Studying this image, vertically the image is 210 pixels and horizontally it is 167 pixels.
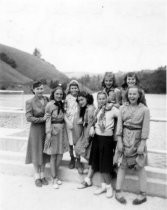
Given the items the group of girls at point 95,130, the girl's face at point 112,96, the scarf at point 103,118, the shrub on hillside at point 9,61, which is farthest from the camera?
the shrub on hillside at point 9,61

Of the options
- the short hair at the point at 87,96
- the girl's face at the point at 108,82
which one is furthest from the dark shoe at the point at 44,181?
the girl's face at the point at 108,82

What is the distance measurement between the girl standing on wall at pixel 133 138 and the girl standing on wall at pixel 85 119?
447 mm

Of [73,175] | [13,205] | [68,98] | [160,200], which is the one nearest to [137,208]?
[160,200]

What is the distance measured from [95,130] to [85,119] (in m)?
0.21

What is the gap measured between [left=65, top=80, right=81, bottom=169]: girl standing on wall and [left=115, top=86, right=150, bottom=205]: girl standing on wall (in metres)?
0.66

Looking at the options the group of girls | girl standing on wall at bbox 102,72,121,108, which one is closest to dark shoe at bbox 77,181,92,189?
the group of girls

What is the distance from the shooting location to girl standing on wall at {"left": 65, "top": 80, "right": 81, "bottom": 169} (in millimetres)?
3559

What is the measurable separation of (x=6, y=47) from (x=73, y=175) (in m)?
68.0

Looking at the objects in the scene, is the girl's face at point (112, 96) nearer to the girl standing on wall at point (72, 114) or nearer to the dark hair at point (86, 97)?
the dark hair at point (86, 97)

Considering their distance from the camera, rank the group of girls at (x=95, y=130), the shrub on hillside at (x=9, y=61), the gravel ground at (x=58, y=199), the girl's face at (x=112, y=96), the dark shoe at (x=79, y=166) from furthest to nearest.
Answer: the shrub on hillside at (x=9, y=61)
the dark shoe at (x=79, y=166)
the girl's face at (x=112, y=96)
the group of girls at (x=95, y=130)
the gravel ground at (x=58, y=199)

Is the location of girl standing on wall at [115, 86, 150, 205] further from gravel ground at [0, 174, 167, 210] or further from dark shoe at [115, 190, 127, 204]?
gravel ground at [0, 174, 167, 210]

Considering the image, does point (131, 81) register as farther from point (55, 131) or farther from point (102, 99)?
point (55, 131)

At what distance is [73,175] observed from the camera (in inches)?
144

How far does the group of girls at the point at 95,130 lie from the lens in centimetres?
306
